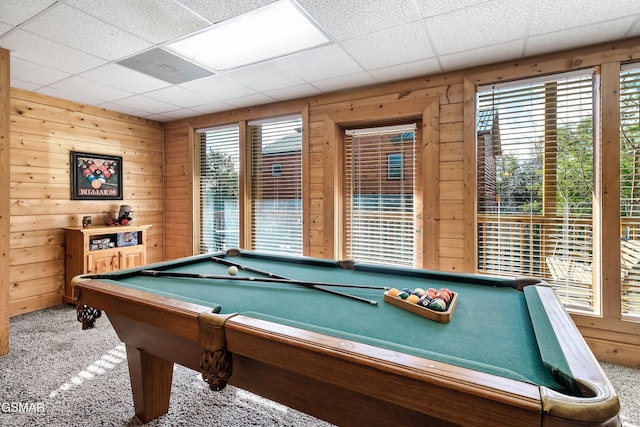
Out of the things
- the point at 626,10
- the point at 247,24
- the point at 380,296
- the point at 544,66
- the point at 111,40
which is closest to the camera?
the point at 380,296

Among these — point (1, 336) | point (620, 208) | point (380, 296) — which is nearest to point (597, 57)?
point (620, 208)

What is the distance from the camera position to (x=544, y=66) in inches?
107

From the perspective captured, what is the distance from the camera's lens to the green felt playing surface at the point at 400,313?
99 centimetres

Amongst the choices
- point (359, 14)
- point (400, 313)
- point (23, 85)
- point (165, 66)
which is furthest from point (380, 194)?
point (23, 85)

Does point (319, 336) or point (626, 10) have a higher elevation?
point (626, 10)

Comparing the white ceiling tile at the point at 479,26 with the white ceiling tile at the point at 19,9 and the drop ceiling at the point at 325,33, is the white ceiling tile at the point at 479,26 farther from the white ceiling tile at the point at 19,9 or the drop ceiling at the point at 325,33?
the white ceiling tile at the point at 19,9

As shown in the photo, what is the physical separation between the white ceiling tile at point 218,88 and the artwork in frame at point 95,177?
1.74 m

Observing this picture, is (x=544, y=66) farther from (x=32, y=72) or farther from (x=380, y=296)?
(x=32, y=72)

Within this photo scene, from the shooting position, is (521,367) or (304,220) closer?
(521,367)

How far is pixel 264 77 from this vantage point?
3.25 metres

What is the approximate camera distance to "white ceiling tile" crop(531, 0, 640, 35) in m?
2.01

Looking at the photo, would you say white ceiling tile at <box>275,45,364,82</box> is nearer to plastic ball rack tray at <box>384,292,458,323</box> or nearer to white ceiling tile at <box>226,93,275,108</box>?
white ceiling tile at <box>226,93,275,108</box>

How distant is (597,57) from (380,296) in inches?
105

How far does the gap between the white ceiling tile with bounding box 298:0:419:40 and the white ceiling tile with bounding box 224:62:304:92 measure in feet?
2.80
